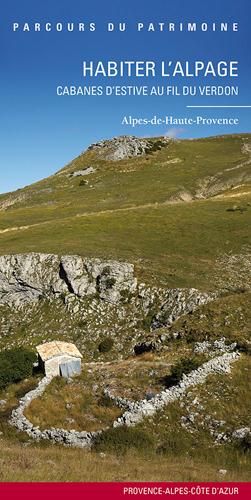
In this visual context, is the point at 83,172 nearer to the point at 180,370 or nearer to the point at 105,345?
the point at 105,345

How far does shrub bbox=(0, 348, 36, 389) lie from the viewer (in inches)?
1485

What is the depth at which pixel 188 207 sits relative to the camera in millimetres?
97312

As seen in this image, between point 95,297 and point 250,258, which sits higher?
point 250,258

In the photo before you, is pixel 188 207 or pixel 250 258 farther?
pixel 188 207

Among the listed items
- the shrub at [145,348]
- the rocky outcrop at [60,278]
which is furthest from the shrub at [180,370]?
the rocky outcrop at [60,278]

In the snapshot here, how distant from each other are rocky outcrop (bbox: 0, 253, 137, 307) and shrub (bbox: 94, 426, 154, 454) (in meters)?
31.7

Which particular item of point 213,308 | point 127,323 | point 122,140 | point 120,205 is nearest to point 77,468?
point 213,308

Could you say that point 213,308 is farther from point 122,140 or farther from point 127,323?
point 122,140

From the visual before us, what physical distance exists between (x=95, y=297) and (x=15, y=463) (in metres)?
38.9

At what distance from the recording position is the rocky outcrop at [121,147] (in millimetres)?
167875

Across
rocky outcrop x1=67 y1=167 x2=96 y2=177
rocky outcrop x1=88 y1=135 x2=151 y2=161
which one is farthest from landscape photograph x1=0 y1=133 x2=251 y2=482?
rocky outcrop x1=88 y1=135 x2=151 y2=161

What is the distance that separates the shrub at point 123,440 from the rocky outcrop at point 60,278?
31.7 metres

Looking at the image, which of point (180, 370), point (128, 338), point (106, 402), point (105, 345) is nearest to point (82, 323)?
point (105, 345)

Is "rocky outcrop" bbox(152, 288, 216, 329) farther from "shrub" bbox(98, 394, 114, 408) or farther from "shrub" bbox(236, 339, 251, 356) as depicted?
"shrub" bbox(98, 394, 114, 408)
